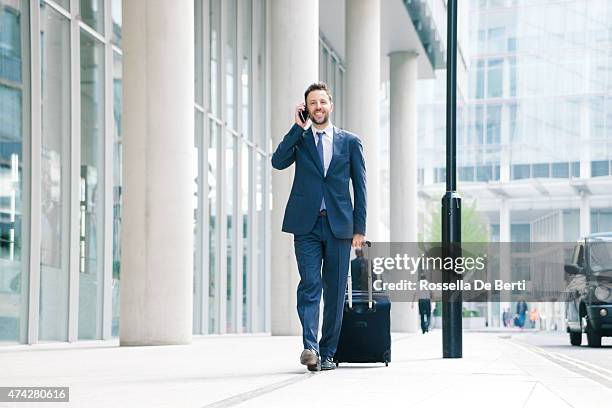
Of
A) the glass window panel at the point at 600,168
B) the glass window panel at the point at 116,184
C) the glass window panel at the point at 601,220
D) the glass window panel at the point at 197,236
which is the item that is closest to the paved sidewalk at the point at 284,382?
the glass window panel at the point at 116,184

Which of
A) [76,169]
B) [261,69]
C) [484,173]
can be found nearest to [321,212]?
[76,169]

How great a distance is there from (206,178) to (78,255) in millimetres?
7070

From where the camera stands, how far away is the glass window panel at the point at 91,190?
53.7ft

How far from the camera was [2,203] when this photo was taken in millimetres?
13734

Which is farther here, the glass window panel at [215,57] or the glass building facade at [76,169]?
the glass window panel at [215,57]

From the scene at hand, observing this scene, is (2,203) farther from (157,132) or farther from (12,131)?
(157,132)

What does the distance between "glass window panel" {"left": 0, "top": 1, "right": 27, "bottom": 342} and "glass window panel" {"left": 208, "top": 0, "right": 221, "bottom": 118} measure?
29.8 feet

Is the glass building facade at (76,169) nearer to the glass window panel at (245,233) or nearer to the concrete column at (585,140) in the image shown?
the glass window panel at (245,233)

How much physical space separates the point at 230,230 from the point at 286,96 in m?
6.10

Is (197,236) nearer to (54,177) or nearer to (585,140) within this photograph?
(54,177)

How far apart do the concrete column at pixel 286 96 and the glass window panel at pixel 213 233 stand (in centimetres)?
346

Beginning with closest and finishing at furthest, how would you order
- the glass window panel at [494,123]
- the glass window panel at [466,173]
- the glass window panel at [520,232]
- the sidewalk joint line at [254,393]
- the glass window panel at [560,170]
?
the sidewalk joint line at [254,393] → the glass window panel at [560,170] → the glass window panel at [494,123] → the glass window panel at [466,173] → the glass window panel at [520,232]

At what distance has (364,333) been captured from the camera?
9.34m

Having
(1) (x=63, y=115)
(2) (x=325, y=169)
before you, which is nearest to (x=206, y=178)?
(1) (x=63, y=115)
